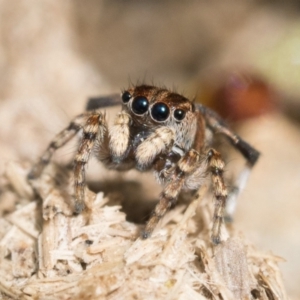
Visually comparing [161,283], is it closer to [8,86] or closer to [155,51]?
[8,86]

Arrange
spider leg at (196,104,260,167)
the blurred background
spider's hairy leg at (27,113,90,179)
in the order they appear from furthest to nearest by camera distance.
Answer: the blurred background < spider leg at (196,104,260,167) < spider's hairy leg at (27,113,90,179)

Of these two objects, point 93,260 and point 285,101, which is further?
point 285,101

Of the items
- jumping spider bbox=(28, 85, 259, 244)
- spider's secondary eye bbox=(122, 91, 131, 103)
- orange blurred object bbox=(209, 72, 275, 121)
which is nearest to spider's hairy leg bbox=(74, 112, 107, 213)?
jumping spider bbox=(28, 85, 259, 244)

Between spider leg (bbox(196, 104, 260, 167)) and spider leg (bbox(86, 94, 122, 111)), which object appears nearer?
spider leg (bbox(196, 104, 260, 167))

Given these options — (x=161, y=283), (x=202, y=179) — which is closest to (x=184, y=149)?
(x=202, y=179)

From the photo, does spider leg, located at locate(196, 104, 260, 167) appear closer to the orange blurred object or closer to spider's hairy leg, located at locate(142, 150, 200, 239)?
spider's hairy leg, located at locate(142, 150, 200, 239)

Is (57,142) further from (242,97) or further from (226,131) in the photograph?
(242,97)

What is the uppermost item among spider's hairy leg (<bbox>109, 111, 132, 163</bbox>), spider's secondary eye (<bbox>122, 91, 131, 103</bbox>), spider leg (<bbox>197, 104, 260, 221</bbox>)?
spider leg (<bbox>197, 104, 260, 221</bbox>)

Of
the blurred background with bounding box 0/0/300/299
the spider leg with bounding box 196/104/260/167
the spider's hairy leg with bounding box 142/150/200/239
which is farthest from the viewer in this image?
the blurred background with bounding box 0/0/300/299

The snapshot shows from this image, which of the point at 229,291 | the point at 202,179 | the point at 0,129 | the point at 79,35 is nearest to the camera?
the point at 229,291
